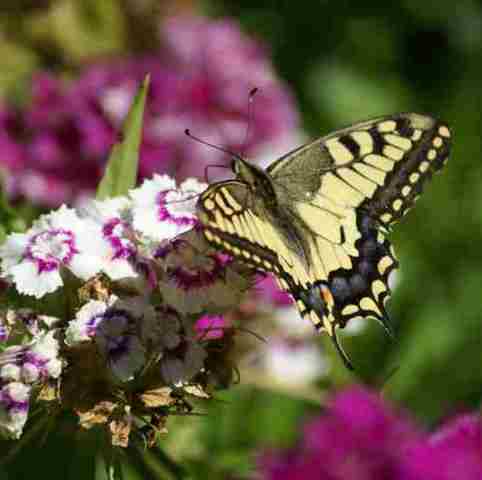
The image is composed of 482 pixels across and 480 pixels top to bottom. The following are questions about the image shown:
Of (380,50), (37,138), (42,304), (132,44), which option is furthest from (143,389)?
(380,50)

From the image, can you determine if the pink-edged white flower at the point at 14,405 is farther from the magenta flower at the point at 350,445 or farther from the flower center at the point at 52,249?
the magenta flower at the point at 350,445

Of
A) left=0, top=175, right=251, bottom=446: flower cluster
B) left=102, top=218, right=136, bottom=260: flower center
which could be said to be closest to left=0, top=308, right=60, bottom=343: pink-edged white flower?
left=0, top=175, right=251, bottom=446: flower cluster

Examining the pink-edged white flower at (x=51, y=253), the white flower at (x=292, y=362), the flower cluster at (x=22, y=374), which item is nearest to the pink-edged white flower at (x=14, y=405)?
the flower cluster at (x=22, y=374)

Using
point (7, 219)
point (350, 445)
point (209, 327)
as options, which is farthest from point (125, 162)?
point (350, 445)

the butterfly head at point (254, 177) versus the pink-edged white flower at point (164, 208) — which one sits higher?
the butterfly head at point (254, 177)

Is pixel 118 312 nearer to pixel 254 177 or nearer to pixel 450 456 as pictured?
pixel 254 177
